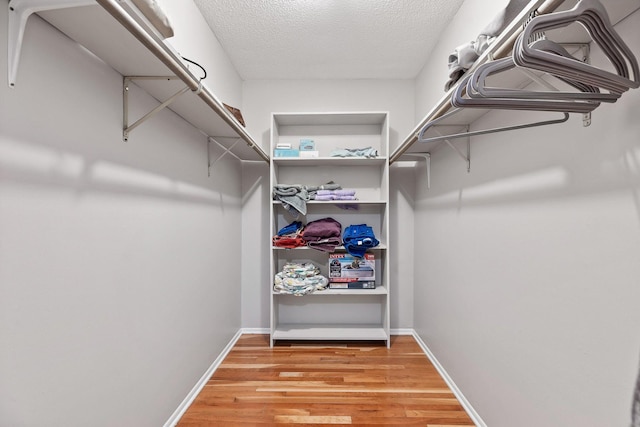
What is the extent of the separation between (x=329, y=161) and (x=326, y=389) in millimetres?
1712

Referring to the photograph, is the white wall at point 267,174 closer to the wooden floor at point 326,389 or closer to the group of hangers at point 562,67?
the wooden floor at point 326,389

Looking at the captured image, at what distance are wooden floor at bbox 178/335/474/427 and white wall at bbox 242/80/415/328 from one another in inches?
17.4

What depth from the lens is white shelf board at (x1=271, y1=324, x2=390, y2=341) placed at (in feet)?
8.19

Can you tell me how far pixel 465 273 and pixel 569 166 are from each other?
0.90 m

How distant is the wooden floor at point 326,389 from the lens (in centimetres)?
164

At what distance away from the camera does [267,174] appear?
2.81 metres

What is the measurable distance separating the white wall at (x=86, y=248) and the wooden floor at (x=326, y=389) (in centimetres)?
32

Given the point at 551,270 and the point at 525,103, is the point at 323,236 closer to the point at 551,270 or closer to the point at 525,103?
the point at 551,270

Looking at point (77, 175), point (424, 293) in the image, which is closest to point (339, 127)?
point (424, 293)

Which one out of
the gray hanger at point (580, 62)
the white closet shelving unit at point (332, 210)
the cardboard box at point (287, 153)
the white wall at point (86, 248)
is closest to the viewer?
the gray hanger at point (580, 62)

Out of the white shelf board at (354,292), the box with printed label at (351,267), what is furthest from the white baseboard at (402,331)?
the box with printed label at (351,267)

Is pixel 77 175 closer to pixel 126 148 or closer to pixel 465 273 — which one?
pixel 126 148

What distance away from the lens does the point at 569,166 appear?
3.29 feet

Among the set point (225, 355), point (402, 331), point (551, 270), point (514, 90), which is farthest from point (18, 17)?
point (402, 331)
